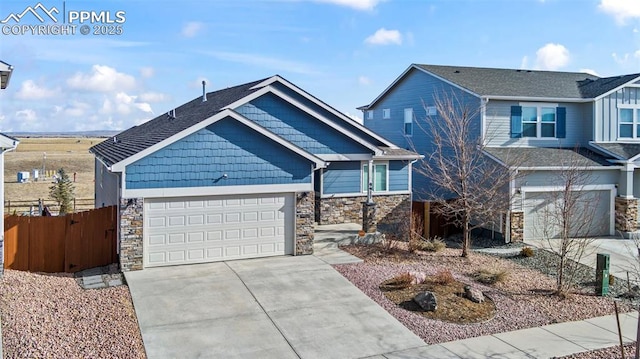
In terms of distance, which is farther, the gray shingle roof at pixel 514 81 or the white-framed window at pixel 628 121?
the white-framed window at pixel 628 121

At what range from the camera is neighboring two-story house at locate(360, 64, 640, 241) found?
1984 cm

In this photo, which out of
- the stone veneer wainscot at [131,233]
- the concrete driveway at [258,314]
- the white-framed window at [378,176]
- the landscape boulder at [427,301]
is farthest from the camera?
the white-framed window at [378,176]

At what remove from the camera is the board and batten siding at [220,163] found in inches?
548

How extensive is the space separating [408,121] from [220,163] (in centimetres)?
1344

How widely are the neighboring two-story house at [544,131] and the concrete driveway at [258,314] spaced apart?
8668 millimetres

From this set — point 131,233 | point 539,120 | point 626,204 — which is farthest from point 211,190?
point 626,204

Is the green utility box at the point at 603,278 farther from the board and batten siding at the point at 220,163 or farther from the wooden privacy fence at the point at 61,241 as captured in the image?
the wooden privacy fence at the point at 61,241

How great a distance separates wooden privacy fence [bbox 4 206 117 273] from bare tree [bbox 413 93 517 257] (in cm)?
1027

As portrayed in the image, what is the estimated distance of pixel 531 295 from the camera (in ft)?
41.4

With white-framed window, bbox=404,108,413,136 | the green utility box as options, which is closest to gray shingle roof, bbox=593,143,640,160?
white-framed window, bbox=404,108,413,136

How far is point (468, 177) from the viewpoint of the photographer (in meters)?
18.0

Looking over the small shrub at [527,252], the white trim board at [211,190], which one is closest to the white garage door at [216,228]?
the white trim board at [211,190]

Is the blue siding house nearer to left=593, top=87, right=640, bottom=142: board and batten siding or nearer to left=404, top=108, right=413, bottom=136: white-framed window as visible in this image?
left=404, top=108, right=413, bottom=136: white-framed window

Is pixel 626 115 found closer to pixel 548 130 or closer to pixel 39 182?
pixel 548 130
